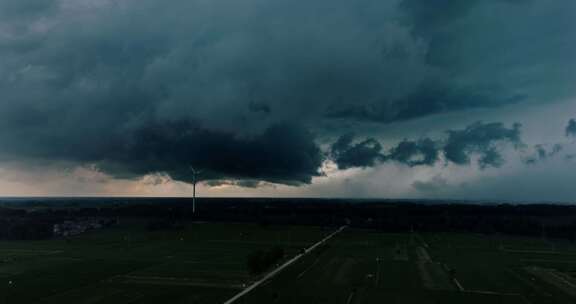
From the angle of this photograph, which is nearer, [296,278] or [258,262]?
[296,278]

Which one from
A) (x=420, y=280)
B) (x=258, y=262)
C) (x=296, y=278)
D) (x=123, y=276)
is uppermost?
(x=258, y=262)

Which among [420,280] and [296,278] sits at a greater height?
[296,278]

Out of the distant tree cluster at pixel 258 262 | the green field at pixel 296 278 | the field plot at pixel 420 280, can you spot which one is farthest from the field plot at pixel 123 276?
the field plot at pixel 420 280

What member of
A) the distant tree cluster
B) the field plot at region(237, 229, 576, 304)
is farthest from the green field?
the distant tree cluster

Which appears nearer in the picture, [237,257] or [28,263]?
[28,263]

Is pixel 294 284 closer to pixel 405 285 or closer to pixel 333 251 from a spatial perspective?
pixel 405 285

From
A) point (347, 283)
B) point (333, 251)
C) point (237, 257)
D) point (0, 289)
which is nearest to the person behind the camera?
point (0, 289)

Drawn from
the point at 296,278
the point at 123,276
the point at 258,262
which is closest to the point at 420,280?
the point at 296,278

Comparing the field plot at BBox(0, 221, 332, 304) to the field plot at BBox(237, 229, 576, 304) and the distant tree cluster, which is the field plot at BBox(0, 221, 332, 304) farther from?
the field plot at BBox(237, 229, 576, 304)

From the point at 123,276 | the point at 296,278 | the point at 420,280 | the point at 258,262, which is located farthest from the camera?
the point at 123,276

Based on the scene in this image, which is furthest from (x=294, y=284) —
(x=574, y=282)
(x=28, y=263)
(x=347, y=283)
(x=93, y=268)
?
(x=28, y=263)

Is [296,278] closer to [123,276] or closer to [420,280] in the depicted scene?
[420,280]
